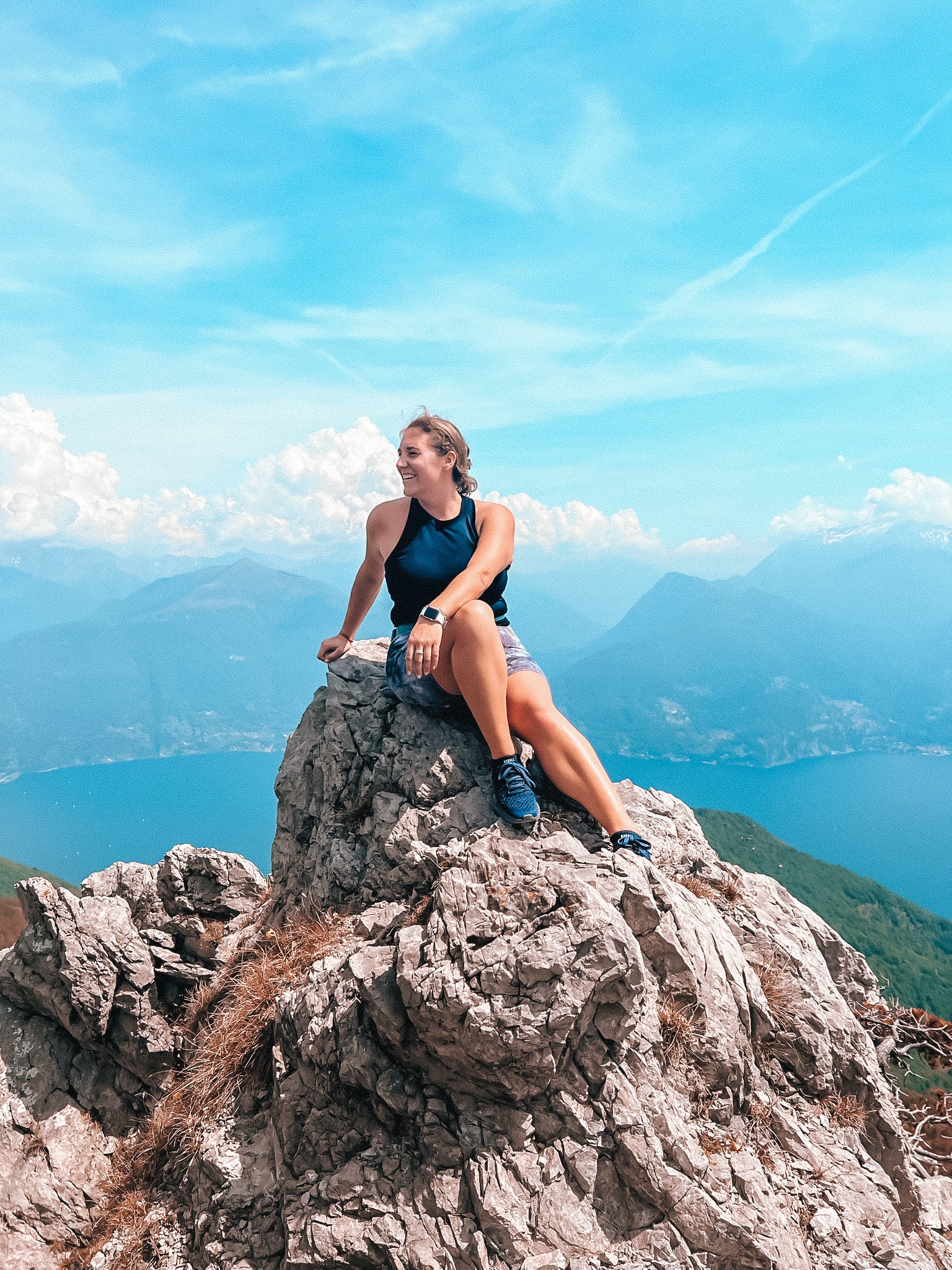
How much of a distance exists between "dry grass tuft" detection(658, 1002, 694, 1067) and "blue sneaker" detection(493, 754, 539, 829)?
1.69 meters

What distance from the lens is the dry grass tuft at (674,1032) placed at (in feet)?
17.1

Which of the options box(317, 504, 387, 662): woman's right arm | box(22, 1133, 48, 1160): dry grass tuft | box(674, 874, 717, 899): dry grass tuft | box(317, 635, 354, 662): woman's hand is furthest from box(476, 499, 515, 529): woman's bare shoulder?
box(22, 1133, 48, 1160): dry grass tuft

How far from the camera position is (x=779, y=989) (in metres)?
6.28

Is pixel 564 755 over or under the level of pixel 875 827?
under

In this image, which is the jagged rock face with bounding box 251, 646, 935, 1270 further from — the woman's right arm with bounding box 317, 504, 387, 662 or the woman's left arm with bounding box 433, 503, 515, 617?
the woman's right arm with bounding box 317, 504, 387, 662

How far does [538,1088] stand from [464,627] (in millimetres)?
3291

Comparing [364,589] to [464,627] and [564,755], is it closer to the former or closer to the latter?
[464,627]

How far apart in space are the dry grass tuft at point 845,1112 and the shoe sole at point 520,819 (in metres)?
3.16

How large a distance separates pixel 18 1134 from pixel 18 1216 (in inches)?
28.1

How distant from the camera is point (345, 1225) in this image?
188 inches

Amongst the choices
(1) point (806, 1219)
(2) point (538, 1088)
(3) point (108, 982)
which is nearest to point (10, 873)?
(3) point (108, 982)

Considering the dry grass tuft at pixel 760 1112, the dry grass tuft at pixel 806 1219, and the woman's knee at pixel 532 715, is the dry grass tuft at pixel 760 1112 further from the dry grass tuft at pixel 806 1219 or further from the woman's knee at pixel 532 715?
the woman's knee at pixel 532 715

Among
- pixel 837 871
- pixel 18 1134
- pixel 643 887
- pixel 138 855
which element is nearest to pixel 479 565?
pixel 643 887

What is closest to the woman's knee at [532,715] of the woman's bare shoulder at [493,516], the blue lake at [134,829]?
the woman's bare shoulder at [493,516]
